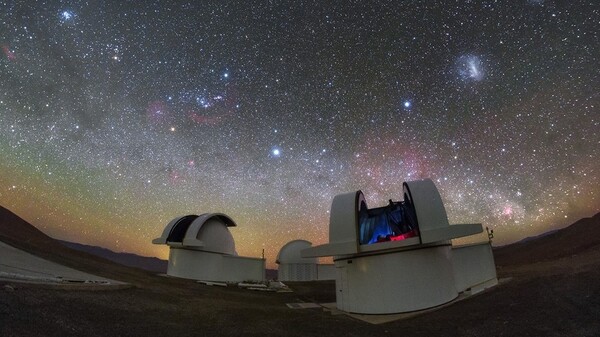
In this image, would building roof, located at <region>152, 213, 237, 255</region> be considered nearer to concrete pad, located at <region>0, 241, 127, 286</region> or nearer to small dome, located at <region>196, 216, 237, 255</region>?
small dome, located at <region>196, 216, 237, 255</region>

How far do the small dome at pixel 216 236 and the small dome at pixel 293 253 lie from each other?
7032 millimetres

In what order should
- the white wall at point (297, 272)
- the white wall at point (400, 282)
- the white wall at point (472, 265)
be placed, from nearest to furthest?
the white wall at point (400, 282)
the white wall at point (472, 265)
the white wall at point (297, 272)

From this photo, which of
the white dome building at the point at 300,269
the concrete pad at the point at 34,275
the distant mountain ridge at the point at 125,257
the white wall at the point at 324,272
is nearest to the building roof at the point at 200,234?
the white dome building at the point at 300,269

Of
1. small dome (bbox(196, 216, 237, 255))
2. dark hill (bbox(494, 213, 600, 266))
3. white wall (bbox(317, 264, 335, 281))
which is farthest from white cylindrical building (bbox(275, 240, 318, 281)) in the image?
dark hill (bbox(494, 213, 600, 266))

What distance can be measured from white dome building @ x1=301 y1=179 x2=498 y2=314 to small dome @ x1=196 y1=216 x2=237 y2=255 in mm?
18260

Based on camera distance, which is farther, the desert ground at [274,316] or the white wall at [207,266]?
the white wall at [207,266]

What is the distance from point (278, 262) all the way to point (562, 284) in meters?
31.6

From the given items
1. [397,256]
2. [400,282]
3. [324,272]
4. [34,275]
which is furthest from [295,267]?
[34,275]

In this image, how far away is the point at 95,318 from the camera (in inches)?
377

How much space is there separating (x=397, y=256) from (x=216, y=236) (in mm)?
22870

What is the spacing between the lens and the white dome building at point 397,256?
48.7 feet

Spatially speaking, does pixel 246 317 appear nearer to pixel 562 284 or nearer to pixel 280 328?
pixel 280 328

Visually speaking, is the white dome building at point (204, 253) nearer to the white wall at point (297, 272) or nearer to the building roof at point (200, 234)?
the building roof at point (200, 234)

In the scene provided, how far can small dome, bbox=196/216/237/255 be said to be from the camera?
3234 cm
